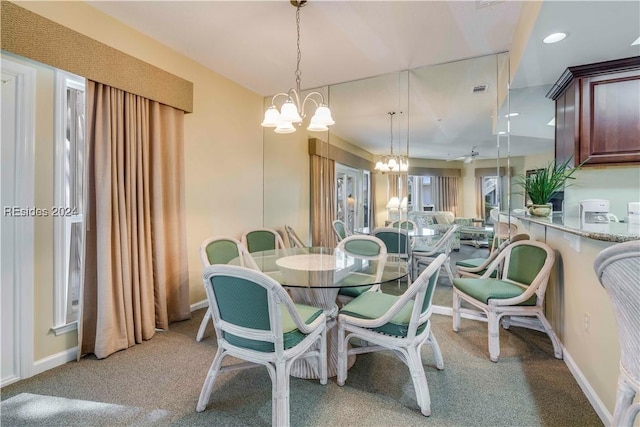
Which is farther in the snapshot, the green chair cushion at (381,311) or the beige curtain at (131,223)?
the beige curtain at (131,223)

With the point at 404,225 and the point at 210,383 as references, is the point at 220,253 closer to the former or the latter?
the point at 210,383

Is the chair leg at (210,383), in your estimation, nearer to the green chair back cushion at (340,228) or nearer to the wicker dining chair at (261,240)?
the wicker dining chair at (261,240)

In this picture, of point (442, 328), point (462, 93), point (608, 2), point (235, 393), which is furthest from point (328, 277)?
point (462, 93)

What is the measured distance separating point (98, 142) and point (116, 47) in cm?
85

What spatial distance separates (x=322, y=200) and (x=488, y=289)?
2.62 m

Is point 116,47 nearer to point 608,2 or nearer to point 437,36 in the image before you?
point 437,36

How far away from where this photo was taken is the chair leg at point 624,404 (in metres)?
0.99

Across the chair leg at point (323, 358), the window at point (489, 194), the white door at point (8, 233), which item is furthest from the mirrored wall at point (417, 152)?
the white door at point (8, 233)

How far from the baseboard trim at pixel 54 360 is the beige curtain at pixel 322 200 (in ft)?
9.79

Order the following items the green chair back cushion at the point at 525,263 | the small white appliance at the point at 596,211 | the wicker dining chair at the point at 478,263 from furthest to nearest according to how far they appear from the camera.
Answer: the wicker dining chair at the point at 478,263
the green chair back cushion at the point at 525,263
the small white appliance at the point at 596,211

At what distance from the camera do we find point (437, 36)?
2.68 metres

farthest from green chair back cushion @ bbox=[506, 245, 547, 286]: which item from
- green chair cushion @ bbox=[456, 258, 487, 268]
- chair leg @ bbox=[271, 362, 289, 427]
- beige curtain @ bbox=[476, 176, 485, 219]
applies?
chair leg @ bbox=[271, 362, 289, 427]

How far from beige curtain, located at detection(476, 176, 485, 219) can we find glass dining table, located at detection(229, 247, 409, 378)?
1.48 metres

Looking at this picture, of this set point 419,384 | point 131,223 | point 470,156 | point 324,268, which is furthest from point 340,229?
point 419,384
